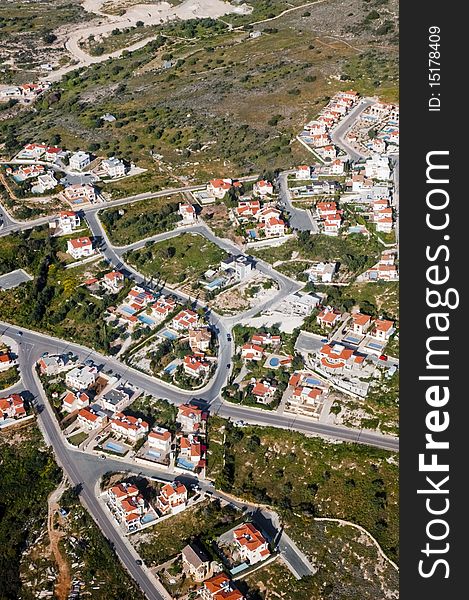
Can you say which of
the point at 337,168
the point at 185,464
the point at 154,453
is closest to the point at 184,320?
the point at 154,453

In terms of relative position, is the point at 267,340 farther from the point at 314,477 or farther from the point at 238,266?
the point at 314,477

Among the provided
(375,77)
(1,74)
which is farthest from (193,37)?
(375,77)

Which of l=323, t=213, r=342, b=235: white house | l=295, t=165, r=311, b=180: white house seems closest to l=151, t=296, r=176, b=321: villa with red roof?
l=323, t=213, r=342, b=235: white house

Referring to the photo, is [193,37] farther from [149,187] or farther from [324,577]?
[324,577]

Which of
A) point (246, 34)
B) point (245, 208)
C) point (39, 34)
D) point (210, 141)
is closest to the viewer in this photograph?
point (245, 208)

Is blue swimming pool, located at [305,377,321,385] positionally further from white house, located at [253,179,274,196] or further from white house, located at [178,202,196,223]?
white house, located at [253,179,274,196]
